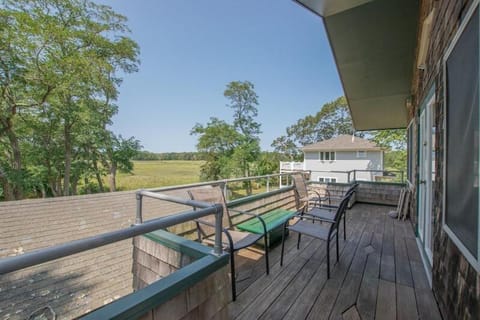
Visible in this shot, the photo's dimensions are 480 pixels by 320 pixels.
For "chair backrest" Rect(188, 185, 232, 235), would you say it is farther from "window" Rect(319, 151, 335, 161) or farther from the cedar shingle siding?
"window" Rect(319, 151, 335, 161)

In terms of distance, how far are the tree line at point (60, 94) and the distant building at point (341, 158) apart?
456 inches

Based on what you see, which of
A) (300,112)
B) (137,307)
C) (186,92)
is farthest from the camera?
(300,112)

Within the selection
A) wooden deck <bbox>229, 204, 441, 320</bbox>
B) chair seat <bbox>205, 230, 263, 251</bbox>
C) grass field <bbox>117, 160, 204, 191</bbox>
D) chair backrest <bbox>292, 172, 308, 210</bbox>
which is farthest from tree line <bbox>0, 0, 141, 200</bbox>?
wooden deck <bbox>229, 204, 441, 320</bbox>

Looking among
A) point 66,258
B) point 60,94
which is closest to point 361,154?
point 66,258

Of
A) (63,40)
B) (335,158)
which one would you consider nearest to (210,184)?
(63,40)

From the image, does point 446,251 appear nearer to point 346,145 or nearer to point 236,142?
point 236,142

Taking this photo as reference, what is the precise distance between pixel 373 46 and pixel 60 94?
38.5ft

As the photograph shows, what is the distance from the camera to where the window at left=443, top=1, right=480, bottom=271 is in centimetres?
115

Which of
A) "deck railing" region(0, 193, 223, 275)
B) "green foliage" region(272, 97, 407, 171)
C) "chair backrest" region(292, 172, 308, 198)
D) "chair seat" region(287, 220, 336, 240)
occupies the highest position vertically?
"green foliage" region(272, 97, 407, 171)

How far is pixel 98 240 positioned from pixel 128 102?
1368 cm

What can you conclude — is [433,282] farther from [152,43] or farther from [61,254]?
[152,43]

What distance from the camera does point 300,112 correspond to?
26.1 meters

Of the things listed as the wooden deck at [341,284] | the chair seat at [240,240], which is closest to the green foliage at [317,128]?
the wooden deck at [341,284]

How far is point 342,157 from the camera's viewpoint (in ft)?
53.6
